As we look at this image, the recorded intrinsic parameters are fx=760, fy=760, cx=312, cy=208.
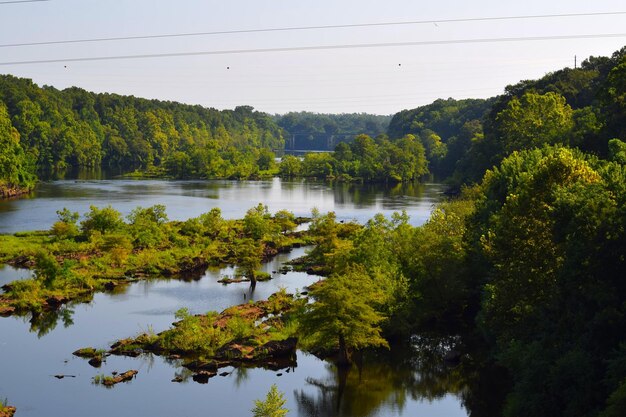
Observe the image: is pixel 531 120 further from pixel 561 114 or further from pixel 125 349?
pixel 125 349

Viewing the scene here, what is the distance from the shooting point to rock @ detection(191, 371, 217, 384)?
32.9 metres

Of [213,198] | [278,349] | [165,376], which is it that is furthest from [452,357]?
[213,198]

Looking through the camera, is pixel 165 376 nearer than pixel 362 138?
Yes

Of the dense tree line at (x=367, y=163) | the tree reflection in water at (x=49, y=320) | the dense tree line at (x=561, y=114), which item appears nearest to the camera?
the tree reflection in water at (x=49, y=320)

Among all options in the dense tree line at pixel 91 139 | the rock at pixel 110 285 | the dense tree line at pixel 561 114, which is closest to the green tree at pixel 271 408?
the rock at pixel 110 285

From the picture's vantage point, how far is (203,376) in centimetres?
3341

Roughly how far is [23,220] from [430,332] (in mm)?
51993

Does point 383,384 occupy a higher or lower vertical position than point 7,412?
lower

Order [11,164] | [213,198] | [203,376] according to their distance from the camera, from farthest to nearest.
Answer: [213,198]
[11,164]
[203,376]

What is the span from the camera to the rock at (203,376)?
32.9 m

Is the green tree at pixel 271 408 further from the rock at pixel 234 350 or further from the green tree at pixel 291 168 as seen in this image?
the green tree at pixel 291 168

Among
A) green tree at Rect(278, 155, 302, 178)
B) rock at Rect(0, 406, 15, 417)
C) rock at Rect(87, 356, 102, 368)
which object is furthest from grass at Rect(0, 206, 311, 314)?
green tree at Rect(278, 155, 302, 178)

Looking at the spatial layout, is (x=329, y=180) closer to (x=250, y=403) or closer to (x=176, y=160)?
(x=176, y=160)

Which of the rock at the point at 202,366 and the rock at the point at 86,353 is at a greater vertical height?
the rock at the point at 86,353
